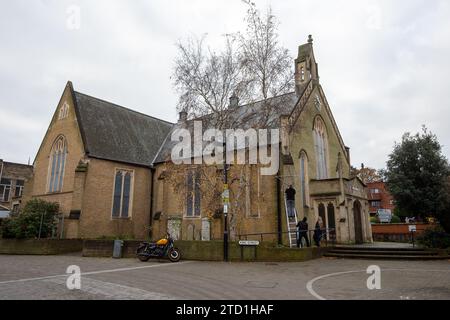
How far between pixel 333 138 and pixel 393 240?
11390 millimetres

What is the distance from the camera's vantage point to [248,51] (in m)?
19.4

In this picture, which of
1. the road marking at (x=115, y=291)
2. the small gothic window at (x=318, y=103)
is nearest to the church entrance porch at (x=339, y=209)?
the small gothic window at (x=318, y=103)

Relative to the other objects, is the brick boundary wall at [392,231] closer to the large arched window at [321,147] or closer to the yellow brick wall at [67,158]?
the large arched window at [321,147]

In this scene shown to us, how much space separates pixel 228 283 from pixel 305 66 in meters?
21.5

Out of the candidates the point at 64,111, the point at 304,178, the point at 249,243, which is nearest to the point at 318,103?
the point at 304,178

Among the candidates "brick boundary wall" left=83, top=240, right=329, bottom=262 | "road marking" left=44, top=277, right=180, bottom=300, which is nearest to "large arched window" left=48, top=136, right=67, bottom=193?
"brick boundary wall" left=83, top=240, right=329, bottom=262

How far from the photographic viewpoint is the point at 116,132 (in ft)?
89.0

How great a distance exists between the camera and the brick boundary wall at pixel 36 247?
19594 millimetres

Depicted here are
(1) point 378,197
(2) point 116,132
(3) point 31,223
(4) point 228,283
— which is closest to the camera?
(4) point 228,283

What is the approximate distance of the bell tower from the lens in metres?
26.0

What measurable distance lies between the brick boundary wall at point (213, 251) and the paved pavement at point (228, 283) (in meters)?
2.46

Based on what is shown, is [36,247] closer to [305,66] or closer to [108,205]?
[108,205]
